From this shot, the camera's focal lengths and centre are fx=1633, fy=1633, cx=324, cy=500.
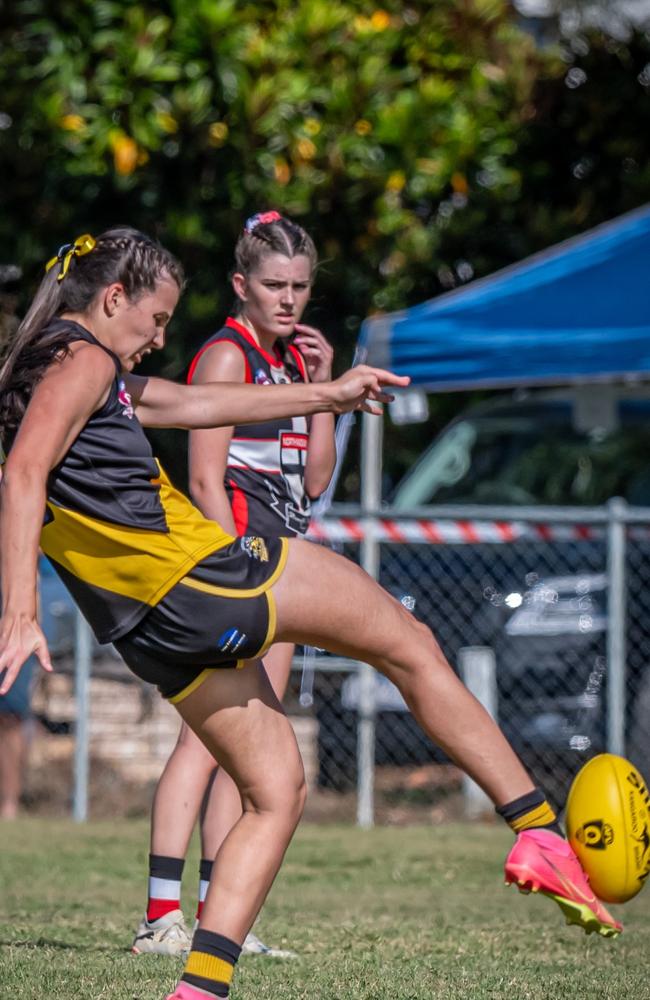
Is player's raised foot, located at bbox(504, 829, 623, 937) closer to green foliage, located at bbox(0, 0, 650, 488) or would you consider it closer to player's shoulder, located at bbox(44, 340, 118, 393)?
player's shoulder, located at bbox(44, 340, 118, 393)

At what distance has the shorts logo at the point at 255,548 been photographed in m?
3.65

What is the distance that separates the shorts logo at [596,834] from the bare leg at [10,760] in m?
5.53

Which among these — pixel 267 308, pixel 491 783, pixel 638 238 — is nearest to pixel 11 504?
pixel 491 783

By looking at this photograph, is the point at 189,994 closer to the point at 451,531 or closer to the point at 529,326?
the point at 451,531

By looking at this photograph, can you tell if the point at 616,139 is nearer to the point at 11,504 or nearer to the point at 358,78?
the point at 358,78

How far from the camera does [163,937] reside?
16.0 feet

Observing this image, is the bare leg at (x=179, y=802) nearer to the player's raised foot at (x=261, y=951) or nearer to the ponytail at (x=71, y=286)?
the player's raised foot at (x=261, y=951)

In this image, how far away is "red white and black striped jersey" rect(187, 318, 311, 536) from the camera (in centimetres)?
496

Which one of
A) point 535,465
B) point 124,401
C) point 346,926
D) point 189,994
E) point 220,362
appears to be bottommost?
point 346,926

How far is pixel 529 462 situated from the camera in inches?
390

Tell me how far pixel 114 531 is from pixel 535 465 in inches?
258

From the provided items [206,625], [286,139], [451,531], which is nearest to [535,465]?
[451,531]

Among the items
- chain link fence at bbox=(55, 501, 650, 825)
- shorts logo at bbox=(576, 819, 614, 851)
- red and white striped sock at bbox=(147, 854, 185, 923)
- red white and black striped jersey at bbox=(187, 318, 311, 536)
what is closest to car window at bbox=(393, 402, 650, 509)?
chain link fence at bbox=(55, 501, 650, 825)

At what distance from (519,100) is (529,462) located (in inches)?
173
